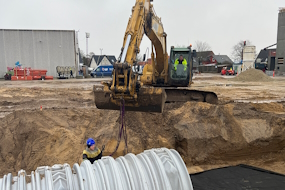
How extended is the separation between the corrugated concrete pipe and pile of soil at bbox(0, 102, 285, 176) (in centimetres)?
417

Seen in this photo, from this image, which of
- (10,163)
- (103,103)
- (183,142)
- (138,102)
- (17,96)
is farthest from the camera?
(17,96)

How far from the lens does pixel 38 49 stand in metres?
31.5

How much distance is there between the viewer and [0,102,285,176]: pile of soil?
21.5 ft

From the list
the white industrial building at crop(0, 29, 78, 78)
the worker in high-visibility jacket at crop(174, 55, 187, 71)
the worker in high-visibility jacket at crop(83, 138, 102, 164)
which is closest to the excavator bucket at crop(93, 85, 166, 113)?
the worker in high-visibility jacket at crop(83, 138, 102, 164)

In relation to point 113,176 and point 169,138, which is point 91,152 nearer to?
point 113,176

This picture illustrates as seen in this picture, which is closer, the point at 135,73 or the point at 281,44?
the point at 135,73

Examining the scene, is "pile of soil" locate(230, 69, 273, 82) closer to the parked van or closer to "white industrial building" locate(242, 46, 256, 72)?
"white industrial building" locate(242, 46, 256, 72)

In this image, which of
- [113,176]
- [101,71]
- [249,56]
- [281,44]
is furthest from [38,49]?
[281,44]

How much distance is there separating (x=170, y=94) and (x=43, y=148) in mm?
5353

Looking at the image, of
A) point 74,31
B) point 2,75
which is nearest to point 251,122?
point 74,31

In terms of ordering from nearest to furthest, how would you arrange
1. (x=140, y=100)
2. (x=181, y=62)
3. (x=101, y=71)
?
1. (x=140, y=100)
2. (x=181, y=62)
3. (x=101, y=71)

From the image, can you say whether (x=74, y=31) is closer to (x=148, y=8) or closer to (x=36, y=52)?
(x=36, y=52)

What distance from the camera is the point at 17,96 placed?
12.4 m

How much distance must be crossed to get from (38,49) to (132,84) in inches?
1209
